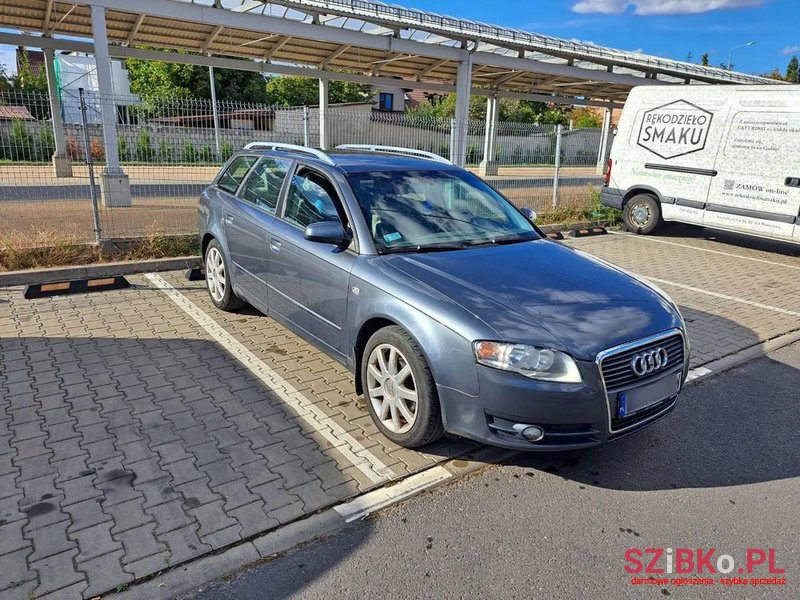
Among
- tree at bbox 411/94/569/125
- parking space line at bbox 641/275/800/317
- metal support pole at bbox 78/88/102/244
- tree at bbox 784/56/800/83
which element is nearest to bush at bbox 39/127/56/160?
metal support pole at bbox 78/88/102/244

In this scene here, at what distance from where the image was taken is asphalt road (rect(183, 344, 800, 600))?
8.32 feet

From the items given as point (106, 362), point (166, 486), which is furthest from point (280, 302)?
point (166, 486)

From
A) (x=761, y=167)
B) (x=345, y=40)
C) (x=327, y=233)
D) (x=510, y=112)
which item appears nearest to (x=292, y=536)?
(x=327, y=233)

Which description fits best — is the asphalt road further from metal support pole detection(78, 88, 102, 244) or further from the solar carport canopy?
the solar carport canopy

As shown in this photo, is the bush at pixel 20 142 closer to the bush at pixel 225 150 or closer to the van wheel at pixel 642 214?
the bush at pixel 225 150

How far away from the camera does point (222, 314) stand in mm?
5871

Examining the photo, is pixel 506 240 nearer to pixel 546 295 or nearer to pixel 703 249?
pixel 546 295

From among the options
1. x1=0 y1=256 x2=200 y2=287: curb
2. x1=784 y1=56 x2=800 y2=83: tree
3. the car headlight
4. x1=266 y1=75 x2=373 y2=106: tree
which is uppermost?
x1=784 y1=56 x2=800 y2=83: tree

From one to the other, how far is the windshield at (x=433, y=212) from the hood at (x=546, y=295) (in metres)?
0.19

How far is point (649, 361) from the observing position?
3.21m

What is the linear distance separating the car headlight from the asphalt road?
28.7 inches

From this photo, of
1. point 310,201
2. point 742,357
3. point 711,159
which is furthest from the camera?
point 711,159

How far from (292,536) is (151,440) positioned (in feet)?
4.26

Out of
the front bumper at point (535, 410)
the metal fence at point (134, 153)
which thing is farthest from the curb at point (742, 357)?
the metal fence at point (134, 153)
